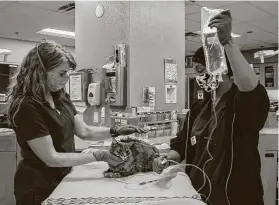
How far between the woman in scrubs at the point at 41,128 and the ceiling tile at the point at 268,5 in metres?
4.53

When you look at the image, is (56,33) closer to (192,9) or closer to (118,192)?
(192,9)

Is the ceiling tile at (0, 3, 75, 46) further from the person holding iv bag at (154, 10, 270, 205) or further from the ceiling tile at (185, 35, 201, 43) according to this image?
the person holding iv bag at (154, 10, 270, 205)

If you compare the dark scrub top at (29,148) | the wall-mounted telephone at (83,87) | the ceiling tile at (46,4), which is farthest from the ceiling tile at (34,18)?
the dark scrub top at (29,148)

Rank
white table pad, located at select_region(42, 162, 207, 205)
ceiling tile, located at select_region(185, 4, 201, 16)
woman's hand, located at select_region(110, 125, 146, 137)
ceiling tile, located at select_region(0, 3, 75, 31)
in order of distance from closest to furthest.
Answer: white table pad, located at select_region(42, 162, 207, 205) < woman's hand, located at select_region(110, 125, 146, 137) < ceiling tile, located at select_region(185, 4, 201, 16) < ceiling tile, located at select_region(0, 3, 75, 31)

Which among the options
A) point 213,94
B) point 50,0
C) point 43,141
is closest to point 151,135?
point 213,94

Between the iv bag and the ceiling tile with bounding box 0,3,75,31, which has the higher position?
the ceiling tile with bounding box 0,3,75,31

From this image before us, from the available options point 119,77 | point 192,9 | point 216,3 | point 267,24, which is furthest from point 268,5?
point 119,77

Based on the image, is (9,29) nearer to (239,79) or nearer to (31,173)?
(31,173)

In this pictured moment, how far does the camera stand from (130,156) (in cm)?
170

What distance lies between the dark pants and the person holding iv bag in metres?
0.58

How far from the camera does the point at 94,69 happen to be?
11.9ft

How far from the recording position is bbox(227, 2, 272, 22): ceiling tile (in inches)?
221

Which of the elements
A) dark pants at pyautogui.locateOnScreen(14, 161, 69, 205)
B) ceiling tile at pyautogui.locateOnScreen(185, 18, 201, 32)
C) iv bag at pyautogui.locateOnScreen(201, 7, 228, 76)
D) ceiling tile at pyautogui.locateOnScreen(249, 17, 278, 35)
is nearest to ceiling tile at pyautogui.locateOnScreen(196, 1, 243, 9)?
ceiling tile at pyautogui.locateOnScreen(185, 18, 201, 32)

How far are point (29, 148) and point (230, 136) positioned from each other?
101cm
